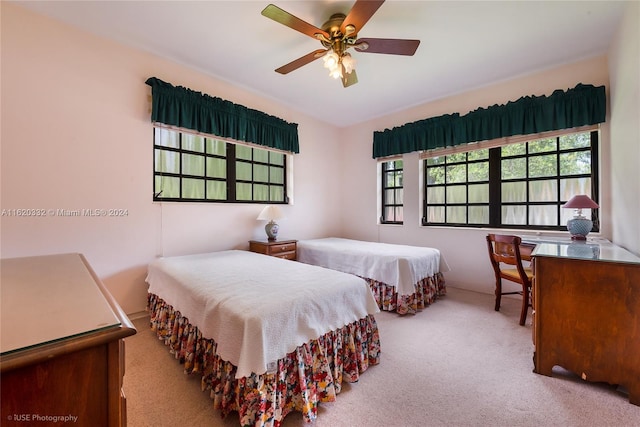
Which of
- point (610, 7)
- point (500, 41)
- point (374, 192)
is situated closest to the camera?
point (610, 7)

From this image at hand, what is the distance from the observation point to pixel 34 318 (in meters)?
0.67

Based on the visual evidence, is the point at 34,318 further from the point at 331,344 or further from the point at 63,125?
the point at 63,125

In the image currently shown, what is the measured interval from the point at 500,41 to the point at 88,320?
11.7 ft

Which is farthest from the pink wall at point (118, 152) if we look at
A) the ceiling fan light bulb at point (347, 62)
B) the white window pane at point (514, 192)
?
the ceiling fan light bulb at point (347, 62)

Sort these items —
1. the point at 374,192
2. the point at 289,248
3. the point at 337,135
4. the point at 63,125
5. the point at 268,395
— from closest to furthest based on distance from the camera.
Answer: the point at 268,395
the point at 63,125
the point at 289,248
the point at 374,192
the point at 337,135

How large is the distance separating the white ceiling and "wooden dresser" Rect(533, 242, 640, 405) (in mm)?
2004

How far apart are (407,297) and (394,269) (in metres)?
0.35

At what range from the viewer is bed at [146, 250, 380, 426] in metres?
1.30

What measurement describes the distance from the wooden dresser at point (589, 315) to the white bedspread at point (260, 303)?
1.20 m

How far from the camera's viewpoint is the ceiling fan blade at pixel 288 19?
1702 millimetres

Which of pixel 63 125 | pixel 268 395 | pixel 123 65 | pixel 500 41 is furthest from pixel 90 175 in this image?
pixel 500 41

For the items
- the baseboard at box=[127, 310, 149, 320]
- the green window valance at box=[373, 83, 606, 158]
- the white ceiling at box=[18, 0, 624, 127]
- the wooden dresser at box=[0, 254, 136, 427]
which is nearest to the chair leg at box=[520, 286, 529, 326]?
the green window valance at box=[373, 83, 606, 158]

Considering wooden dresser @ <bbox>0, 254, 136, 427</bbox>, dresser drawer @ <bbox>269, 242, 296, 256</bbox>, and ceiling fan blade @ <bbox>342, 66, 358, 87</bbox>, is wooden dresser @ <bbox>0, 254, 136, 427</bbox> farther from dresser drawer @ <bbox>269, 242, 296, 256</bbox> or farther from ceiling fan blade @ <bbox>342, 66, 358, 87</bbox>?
dresser drawer @ <bbox>269, 242, 296, 256</bbox>

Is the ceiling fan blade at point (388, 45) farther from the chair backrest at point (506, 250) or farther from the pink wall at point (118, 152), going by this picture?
the chair backrest at point (506, 250)
